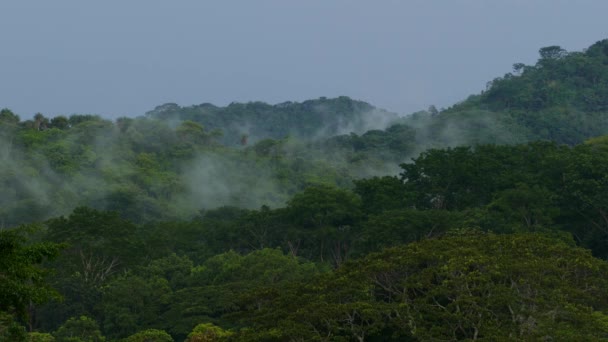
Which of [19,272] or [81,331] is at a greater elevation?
[19,272]

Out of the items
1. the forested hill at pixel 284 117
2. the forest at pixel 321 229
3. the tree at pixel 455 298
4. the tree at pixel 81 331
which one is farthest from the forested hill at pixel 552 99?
the tree at pixel 455 298

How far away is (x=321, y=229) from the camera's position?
4825 centimetres

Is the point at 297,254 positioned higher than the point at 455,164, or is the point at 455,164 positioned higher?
the point at 455,164

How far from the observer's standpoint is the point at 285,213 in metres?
49.8

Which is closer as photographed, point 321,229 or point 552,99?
point 321,229

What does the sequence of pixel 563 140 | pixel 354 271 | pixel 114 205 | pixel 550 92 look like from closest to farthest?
1. pixel 354 271
2. pixel 114 205
3. pixel 563 140
4. pixel 550 92

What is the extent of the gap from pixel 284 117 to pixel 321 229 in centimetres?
9688

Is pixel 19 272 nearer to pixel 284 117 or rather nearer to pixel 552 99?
pixel 552 99

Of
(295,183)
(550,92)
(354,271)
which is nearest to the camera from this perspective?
(354,271)

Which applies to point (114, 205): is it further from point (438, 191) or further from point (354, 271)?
point (354, 271)

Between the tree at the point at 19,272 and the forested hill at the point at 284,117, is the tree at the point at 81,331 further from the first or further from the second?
the forested hill at the point at 284,117

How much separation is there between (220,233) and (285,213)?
12.0ft

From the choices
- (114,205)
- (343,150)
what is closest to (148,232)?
(114,205)

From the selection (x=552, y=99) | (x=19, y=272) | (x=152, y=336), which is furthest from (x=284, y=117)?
(x=19, y=272)
